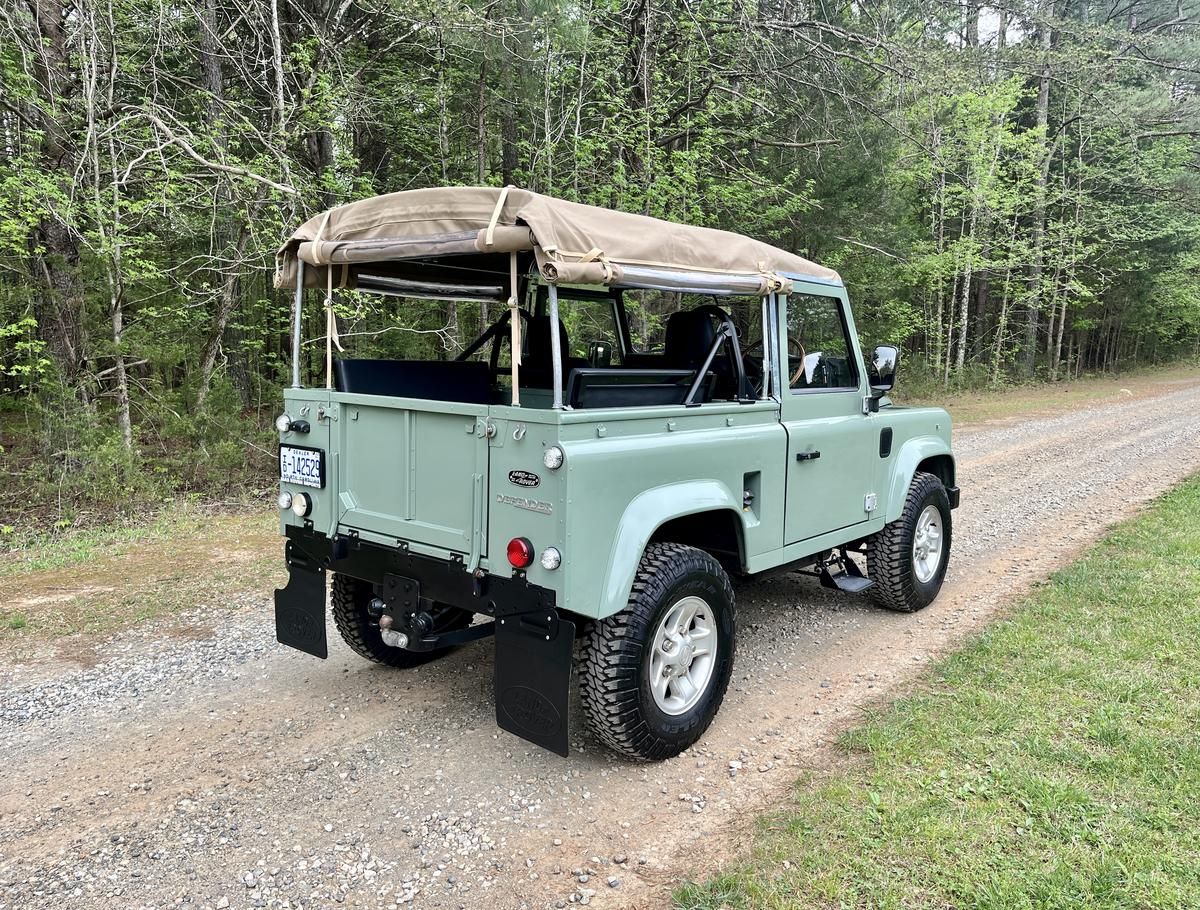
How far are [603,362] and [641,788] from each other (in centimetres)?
279

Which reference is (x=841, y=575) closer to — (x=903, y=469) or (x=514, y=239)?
(x=903, y=469)

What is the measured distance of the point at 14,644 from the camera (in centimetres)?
472

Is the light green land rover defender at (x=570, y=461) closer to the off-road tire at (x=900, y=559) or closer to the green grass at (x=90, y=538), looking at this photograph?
the off-road tire at (x=900, y=559)

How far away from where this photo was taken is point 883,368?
191 inches

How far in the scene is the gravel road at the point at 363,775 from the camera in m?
2.74

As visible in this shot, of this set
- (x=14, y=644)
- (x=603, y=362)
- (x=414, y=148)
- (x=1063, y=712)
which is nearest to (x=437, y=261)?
(x=603, y=362)

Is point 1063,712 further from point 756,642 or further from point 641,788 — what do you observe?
point 641,788

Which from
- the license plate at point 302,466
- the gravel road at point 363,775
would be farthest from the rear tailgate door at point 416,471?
the gravel road at point 363,775

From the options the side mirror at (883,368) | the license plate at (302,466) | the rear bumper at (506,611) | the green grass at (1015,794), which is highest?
the side mirror at (883,368)

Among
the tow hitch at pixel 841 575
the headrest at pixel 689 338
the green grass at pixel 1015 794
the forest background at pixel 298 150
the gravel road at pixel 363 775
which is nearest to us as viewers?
the green grass at pixel 1015 794

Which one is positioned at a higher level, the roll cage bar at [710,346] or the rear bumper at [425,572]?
the roll cage bar at [710,346]

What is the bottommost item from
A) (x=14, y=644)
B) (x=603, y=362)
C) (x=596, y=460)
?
(x=14, y=644)

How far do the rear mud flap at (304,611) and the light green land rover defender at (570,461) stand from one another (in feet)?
0.04

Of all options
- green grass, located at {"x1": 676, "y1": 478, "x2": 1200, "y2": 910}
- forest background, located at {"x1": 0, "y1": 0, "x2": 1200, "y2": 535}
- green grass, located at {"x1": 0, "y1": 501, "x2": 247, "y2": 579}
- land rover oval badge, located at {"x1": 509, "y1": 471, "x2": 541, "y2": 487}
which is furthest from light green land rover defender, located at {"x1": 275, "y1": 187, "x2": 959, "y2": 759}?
forest background, located at {"x1": 0, "y1": 0, "x2": 1200, "y2": 535}
